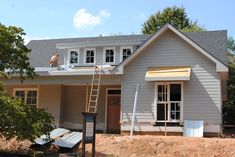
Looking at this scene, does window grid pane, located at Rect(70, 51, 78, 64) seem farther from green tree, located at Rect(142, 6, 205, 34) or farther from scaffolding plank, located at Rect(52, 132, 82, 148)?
green tree, located at Rect(142, 6, 205, 34)

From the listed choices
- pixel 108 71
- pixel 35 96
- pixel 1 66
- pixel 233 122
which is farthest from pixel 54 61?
pixel 233 122

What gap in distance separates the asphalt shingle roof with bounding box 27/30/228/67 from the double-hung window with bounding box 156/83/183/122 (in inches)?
111

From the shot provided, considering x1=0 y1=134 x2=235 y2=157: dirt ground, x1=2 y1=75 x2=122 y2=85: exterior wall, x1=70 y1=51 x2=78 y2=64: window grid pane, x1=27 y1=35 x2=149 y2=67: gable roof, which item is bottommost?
x1=0 y1=134 x2=235 y2=157: dirt ground

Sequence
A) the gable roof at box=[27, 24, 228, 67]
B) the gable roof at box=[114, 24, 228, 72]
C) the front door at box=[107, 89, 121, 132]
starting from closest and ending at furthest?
the gable roof at box=[114, 24, 228, 72] < the gable roof at box=[27, 24, 228, 67] < the front door at box=[107, 89, 121, 132]

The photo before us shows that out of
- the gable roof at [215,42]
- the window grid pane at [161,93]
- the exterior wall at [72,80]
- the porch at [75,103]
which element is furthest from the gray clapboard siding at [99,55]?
the gable roof at [215,42]

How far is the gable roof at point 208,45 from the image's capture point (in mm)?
19547

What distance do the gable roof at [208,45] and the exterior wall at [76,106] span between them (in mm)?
3490

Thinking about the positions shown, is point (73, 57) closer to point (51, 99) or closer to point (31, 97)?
point (51, 99)

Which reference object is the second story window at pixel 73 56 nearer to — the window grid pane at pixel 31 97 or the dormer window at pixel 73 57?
the dormer window at pixel 73 57

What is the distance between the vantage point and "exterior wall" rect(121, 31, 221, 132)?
19672mm

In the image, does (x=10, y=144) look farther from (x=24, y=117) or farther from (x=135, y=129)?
(x=135, y=129)

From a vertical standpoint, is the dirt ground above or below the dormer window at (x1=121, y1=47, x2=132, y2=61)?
below

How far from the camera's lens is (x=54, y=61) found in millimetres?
24656

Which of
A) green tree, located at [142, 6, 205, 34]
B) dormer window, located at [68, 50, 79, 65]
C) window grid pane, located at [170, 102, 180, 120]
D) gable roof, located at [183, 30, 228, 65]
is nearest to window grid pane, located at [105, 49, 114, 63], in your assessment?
dormer window, located at [68, 50, 79, 65]
